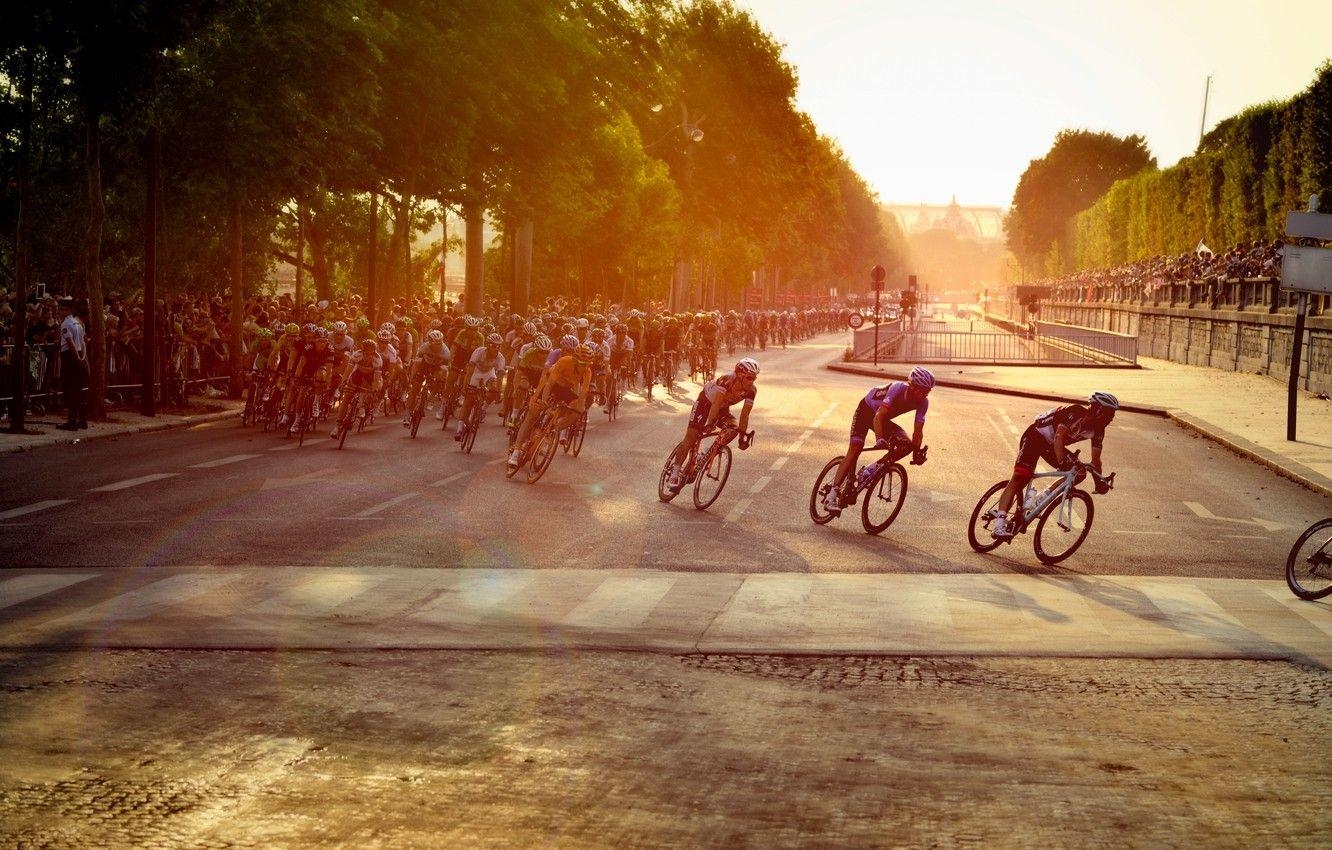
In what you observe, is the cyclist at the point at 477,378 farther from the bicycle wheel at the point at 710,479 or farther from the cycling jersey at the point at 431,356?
the bicycle wheel at the point at 710,479

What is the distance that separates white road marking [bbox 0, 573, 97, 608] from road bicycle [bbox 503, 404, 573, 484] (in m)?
7.40

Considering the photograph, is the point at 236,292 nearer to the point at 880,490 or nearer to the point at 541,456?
the point at 541,456

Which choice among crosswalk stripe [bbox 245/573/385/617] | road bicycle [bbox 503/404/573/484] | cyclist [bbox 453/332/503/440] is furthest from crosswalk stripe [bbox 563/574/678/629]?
cyclist [bbox 453/332/503/440]

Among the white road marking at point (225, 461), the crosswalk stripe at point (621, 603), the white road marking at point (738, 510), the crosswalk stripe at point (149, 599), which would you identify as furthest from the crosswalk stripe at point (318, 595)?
the white road marking at point (225, 461)

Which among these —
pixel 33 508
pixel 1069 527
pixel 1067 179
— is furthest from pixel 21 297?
pixel 1067 179

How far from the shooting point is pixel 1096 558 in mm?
14500

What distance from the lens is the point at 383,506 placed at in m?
16.7

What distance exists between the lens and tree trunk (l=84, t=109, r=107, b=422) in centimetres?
2541

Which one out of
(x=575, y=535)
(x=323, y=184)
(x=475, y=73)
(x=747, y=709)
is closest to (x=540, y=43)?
(x=475, y=73)

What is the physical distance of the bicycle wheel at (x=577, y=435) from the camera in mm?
21997

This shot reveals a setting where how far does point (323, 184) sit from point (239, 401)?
490 centimetres

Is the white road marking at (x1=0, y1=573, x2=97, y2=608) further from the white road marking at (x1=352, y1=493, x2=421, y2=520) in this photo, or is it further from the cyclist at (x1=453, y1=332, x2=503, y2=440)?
the cyclist at (x1=453, y1=332, x2=503, y2=440)

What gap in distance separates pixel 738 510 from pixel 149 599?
7280mm

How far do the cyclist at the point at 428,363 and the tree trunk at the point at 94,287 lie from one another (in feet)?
14.8
